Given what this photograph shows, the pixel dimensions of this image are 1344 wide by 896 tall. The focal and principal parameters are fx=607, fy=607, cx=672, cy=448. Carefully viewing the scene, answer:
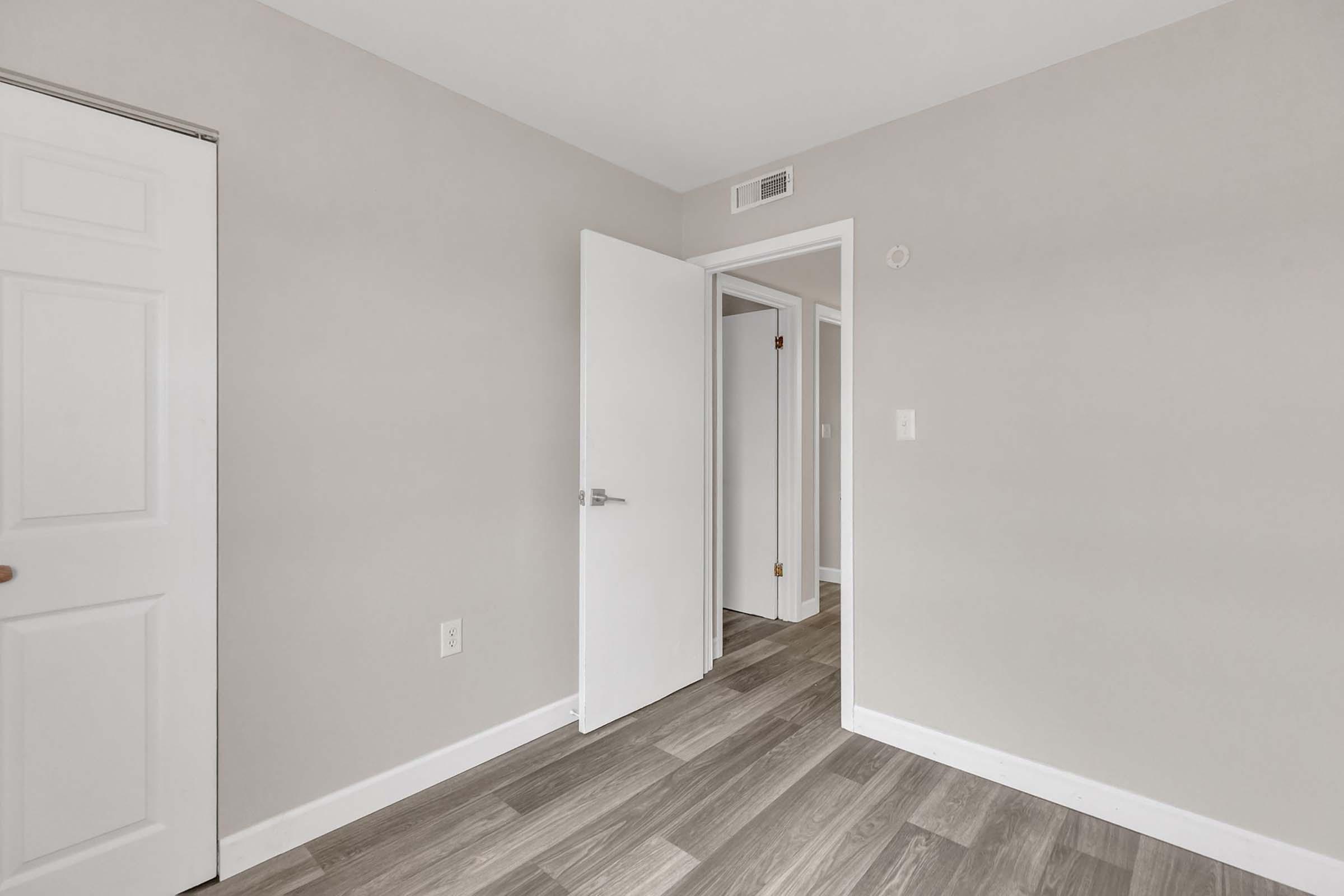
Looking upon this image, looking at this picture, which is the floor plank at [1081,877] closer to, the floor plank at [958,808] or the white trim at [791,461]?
the floor plank at [958,808]

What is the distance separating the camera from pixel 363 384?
2039 millimetres

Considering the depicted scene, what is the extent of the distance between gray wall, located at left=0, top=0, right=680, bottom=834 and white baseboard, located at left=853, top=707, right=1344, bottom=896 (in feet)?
4.89

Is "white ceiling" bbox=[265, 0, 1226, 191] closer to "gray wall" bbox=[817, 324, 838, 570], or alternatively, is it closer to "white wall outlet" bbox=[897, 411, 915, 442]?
"white wall outlet" bbox=[897, 411, 915, 442]

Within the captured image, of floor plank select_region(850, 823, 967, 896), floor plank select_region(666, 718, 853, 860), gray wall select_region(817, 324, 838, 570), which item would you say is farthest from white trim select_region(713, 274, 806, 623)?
floor plank select_region(850, 823, 967, 896)

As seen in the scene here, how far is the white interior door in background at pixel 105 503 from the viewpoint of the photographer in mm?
1442

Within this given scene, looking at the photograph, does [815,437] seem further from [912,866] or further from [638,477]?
[912,866]

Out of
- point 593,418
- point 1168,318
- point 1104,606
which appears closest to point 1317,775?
point 1104,606

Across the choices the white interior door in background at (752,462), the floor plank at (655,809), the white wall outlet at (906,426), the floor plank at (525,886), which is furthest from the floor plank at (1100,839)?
the white interior door in background at (752,462)

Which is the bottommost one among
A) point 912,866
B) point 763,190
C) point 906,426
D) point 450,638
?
point 912,866

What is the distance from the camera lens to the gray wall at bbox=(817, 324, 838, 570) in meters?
4.98

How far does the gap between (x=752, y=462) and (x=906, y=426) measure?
71.0 inches

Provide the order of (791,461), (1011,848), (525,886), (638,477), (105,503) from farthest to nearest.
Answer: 1. (791,461)
2. (638,477)
3. (1011,848)
4. (525,886)
5. (105,503)

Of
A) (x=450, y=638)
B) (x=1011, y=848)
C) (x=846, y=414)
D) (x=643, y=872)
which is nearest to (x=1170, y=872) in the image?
(x=1011, y=848)

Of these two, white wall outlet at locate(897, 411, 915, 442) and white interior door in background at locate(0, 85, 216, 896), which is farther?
white wall outlet at locate(897, 411, 915, 442)
